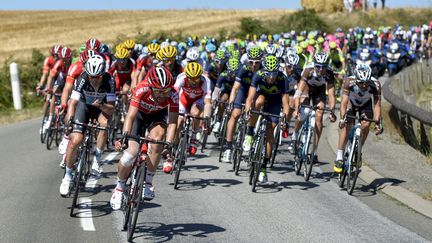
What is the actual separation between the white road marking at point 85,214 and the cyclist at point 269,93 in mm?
2911

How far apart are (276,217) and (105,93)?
9.41ft

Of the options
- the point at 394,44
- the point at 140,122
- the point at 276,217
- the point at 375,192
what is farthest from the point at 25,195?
the point at 394,44

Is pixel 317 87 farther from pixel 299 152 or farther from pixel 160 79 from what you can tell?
pixel 160 79

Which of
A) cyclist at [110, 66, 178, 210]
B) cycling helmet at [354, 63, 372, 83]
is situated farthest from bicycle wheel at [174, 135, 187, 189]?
cycling helmet at [354, 63, 372, 83]

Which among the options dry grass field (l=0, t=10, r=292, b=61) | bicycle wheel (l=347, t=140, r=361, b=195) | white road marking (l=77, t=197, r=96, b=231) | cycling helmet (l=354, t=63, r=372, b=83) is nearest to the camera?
white road marking (l=77, t=197, r=96, b=231)

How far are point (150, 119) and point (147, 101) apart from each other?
0.34 metres

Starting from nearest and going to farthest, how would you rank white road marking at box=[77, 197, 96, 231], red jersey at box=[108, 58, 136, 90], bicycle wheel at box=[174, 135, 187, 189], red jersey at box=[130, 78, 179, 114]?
white road marking at box=[77, 197, 96, 231] < red jersey at box=[130, 78, 179, 114] < bicycle wheel at box=[174, 135, 187, 189] < red jersey at box=[108, 58, 136, 90]

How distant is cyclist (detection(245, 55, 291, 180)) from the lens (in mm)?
13508

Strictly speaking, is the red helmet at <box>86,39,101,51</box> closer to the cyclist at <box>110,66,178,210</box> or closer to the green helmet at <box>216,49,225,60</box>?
the green helmet at <box>216,49,225,60</box>

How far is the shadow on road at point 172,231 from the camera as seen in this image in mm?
9805

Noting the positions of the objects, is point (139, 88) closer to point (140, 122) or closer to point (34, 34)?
point (140, 122)

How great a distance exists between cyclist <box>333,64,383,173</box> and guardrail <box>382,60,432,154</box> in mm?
1494

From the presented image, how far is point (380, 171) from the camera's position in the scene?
48.3 ft

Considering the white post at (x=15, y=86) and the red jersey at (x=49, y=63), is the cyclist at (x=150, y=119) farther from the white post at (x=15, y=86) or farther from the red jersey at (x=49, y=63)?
the white post at (x=15, y=86)
